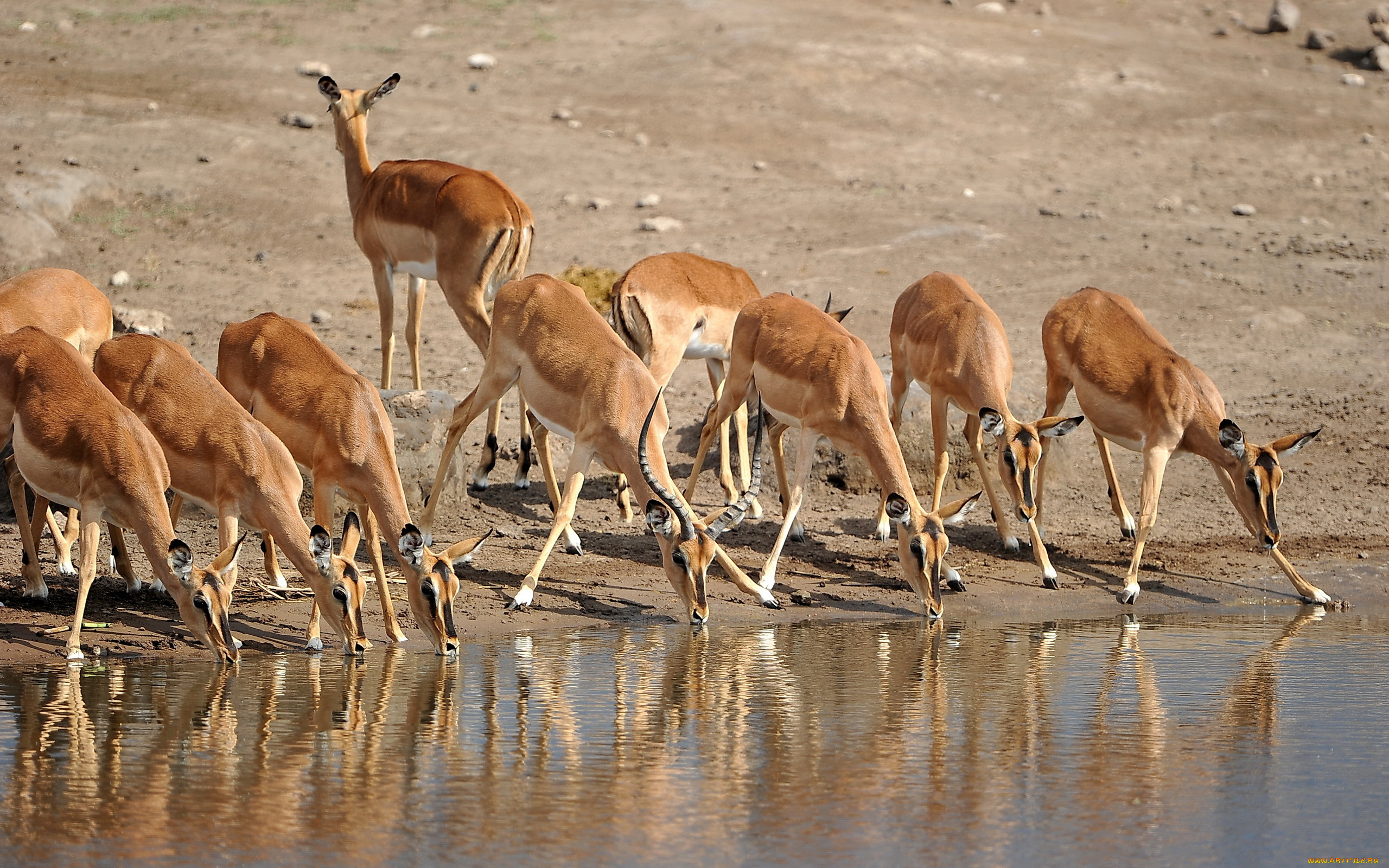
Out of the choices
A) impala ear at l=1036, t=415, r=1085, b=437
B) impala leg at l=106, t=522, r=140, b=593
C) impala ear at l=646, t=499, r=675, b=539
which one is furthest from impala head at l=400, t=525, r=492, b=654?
impala ear at l=1036, t=415, r=1085, b=437

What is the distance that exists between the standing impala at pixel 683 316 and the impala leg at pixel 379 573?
353cm

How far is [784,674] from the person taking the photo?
30.0 feet

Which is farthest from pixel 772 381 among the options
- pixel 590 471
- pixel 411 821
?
pixel 411 821

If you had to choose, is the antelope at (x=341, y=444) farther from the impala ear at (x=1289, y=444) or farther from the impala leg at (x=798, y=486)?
the impala ear at (x=1289, y=444)

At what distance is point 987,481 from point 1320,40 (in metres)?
22.8

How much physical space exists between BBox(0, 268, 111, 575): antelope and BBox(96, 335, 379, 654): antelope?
1.23 meters

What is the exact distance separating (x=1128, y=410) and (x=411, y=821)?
809 cm

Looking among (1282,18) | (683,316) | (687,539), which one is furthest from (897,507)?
(1282,18)

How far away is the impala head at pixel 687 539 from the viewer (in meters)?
10.3

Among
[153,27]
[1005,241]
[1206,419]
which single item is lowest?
[1206,419]

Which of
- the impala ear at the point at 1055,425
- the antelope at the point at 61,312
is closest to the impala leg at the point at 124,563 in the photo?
the antelope at the point at 61,312

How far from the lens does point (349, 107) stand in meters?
16.5

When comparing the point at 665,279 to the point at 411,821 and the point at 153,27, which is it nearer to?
the point at 411,821

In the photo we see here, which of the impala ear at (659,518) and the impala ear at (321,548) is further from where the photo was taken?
the impala ear at (659,518)
